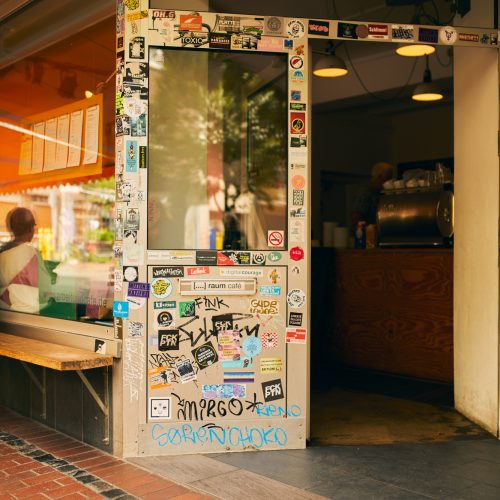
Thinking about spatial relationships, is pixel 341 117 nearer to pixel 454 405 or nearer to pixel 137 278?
pixel 454 405

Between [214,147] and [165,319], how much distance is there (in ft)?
4.17

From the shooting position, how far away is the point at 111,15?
4.29 meters

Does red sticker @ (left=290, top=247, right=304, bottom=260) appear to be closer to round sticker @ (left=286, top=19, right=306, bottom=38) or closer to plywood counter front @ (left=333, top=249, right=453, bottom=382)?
A: round sticker @ (left=286, top=19, right=306, bottom=38)

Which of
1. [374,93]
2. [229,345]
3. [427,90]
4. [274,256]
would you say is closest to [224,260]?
[274,256]

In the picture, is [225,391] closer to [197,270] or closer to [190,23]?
[197,270]

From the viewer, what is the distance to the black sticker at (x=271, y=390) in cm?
403

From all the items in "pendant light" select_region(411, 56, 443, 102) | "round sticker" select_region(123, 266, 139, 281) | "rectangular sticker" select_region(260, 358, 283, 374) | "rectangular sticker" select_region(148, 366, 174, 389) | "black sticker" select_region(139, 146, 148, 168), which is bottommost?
"rectangular sticker" select_region(148, 366, 174, 389)

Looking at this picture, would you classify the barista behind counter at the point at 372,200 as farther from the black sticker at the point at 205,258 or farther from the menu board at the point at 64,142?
the black sticker at the point at 205,258

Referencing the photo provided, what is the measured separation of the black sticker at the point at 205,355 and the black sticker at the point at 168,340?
4.5 inches

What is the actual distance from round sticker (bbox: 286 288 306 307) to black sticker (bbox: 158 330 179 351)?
2.27ft

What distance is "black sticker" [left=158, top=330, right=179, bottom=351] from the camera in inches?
156

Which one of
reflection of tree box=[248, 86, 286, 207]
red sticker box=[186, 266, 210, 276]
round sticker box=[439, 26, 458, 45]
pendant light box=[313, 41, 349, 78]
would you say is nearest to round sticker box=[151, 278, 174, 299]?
red sticker box=[186, 266, 210, 276]

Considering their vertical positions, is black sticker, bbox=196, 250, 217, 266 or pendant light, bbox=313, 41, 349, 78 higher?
pendant light, bbox=313, 41, 349, 78

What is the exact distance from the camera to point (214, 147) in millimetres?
4551
